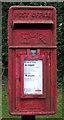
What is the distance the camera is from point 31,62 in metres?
2.51

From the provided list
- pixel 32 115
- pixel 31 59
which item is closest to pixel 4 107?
pixel 32 115

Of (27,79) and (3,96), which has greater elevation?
(27,79)

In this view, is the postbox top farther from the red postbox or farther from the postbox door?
the postbox door

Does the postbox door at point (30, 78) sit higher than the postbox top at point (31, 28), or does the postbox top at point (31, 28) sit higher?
the postbox top at point (31, 28)

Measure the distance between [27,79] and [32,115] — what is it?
50 centimetres

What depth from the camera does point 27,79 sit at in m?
2.50

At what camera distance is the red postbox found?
2.48 m

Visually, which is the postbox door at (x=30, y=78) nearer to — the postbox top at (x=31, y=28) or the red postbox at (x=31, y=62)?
the red postbox at (x=31, y=62)

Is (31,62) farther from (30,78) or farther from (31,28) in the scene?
(31,28)

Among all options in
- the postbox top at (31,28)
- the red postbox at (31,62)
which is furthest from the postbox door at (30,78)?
the postbox top at (31,28)

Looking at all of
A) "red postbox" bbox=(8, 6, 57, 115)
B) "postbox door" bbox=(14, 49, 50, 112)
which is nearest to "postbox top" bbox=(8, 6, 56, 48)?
"red postbox" bbox=(8, 6, 57, 115)

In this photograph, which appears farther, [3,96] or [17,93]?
[3,96]

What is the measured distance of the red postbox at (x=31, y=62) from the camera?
8.13ft

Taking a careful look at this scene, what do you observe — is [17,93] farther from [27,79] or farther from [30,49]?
[30,49]
